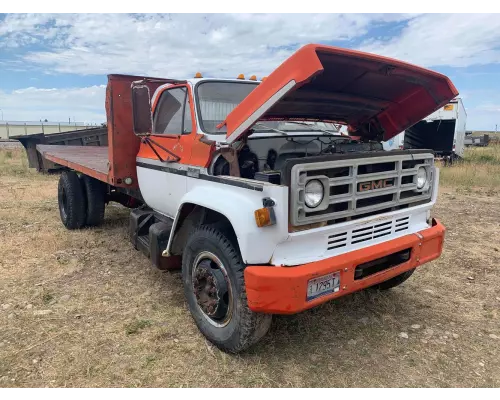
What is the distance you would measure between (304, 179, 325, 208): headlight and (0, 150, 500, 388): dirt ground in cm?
123

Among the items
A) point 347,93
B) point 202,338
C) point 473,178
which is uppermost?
point 347,93

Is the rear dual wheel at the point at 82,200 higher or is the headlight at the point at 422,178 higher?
the headlight at the point at 422,178

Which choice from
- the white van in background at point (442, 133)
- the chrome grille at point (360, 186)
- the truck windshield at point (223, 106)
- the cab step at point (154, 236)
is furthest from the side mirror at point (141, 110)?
the white van in background at point (442, 133)

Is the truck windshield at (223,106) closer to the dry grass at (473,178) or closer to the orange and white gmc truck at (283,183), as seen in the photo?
the orange and white gmc truck at (283,183)

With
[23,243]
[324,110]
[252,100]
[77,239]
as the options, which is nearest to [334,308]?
[324,110]

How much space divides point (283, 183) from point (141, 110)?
1.80 m

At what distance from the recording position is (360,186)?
2.94m

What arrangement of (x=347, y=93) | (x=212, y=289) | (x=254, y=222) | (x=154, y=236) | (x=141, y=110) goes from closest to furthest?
(x=254, y=222) → (x=212, y=289) → (x=347, y=93) → (x=141, y=110) → (x=154, y=236)

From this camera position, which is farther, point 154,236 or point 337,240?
point 154,236

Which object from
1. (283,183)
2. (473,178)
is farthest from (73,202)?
(473,178)

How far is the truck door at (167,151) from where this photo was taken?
12.3 ft

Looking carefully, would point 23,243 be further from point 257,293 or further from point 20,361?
point 257,293

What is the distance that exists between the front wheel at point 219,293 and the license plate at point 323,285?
0.44 metres

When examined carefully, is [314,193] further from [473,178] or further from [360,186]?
[473,178]
